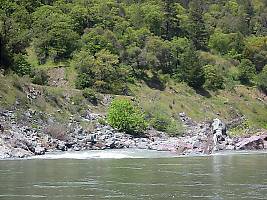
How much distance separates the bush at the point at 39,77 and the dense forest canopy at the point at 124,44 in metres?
1.02

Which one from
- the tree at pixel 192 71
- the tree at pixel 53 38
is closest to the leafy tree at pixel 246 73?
the tree at pixel 192 71

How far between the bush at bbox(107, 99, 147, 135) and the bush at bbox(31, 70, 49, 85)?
14.6m

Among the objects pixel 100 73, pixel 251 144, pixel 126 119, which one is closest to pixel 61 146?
pixel 126 119

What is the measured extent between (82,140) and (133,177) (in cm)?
2813

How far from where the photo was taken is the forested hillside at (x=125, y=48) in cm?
9200

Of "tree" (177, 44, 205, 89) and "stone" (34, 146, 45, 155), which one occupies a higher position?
"stone" (34, 146, 45, 155)

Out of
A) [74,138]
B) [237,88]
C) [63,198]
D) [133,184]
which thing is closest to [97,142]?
[74,138]

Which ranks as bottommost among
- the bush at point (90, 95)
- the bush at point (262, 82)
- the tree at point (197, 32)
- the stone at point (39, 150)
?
the bush at point (262, 82)

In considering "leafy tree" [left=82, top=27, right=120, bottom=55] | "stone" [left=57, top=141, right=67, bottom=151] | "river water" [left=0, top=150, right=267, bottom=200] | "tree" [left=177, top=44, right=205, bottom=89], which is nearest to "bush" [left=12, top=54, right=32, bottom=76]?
"leafy tree" [left=82, top=27, right=120, bottom=55]

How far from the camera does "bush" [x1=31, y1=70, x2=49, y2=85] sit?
8694 cm

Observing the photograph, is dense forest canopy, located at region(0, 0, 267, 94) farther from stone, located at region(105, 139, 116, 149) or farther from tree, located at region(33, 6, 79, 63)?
stone, located at region(105, 139, 116, 149)

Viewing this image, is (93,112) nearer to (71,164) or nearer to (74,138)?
(74,138)

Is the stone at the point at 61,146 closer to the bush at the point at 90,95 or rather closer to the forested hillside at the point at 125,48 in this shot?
the bush at the point at 90,95

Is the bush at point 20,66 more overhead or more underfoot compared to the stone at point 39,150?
more overhead
